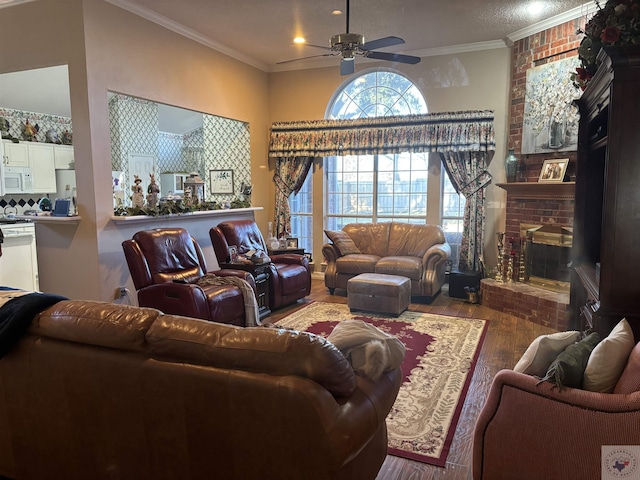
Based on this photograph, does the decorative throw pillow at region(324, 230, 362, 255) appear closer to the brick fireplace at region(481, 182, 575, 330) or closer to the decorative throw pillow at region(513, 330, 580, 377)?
the brick fireplace at region(481, 182, 575, 330)

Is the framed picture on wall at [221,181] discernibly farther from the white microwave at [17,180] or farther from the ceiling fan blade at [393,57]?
the ceiling fan blade at [393,57]

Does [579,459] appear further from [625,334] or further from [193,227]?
[193,227]

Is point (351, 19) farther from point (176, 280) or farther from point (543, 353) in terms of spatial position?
point (543, 353)

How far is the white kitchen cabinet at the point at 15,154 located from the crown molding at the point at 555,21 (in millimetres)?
7140

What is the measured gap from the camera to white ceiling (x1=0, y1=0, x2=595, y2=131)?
4641 mm

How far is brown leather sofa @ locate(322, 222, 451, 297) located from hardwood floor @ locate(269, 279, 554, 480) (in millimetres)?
259

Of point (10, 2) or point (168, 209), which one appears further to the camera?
point (168, 209)

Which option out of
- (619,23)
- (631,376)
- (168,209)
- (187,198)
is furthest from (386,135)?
(631,376)

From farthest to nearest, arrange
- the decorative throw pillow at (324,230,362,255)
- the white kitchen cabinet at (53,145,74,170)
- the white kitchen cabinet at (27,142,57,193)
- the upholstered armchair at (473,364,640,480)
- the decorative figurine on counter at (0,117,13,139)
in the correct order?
the white kitchen cabinet at (53,145,74,170) < the white kitchen cabinet at (27,142,57,193) < the decorative figurine on counter at (0,117,13,139) < the decorative throw pillow at (324,230,362,255) < the upholstered armchair at (473,364,640,480)

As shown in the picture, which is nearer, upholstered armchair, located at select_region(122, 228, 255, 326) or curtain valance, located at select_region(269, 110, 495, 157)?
upholstered armchair, located at select_region(122, 228, 255, 326)

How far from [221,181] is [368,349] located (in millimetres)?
5735

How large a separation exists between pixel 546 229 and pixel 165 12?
16.1ft

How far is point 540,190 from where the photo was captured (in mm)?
5172

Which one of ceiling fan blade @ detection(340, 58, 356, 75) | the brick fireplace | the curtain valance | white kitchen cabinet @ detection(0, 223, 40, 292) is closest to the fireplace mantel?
the brick fireplace
